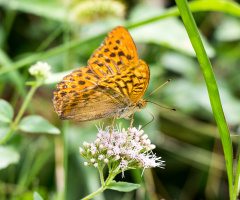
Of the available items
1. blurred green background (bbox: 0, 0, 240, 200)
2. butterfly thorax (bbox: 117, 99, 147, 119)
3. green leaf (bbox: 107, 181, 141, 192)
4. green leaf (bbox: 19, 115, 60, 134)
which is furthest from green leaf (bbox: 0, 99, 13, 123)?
green leaf (bbox: 107, 181, 141, 192)

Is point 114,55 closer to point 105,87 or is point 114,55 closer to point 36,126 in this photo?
point 105,87

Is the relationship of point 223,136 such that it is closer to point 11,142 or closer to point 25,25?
point 11,142

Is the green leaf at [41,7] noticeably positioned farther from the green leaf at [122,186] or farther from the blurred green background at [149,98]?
the green leaf at [122,186]

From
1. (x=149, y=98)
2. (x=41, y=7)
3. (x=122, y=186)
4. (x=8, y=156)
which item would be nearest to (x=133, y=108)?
(x=122, y=186)

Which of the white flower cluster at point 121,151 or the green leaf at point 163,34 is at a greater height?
the green leaf at point 163,34

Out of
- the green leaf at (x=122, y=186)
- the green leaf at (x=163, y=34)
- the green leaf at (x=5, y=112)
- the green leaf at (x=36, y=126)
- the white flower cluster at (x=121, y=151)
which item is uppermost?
the green leaf at (x=163, y=34)

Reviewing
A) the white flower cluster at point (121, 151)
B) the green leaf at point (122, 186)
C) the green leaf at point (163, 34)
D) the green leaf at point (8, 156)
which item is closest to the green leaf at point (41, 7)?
the green leaf at point (163, 34)
